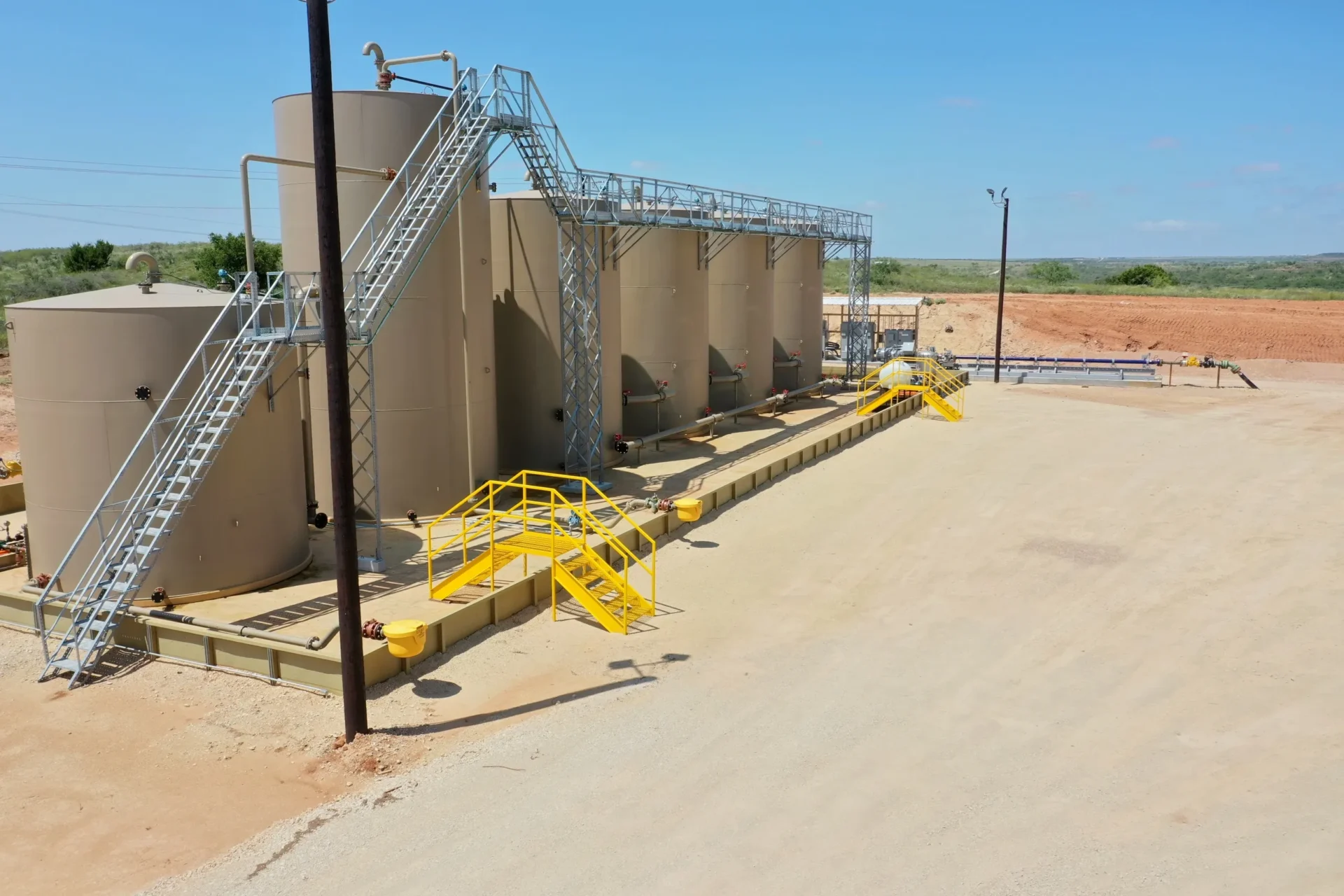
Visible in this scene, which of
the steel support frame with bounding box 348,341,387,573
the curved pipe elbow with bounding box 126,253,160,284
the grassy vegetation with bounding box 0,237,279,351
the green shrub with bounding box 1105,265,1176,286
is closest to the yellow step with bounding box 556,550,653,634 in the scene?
the steel support frame with bounding box 348,341,387,573

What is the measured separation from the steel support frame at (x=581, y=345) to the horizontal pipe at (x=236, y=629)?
9.15 m

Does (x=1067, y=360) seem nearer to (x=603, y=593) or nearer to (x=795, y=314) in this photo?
(x=795, y=314)

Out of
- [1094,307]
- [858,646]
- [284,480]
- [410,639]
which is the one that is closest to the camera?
[410,639]

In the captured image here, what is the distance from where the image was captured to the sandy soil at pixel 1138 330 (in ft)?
191

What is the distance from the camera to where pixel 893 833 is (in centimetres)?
864

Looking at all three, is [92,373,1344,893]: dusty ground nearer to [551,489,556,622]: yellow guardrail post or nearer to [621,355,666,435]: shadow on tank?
[551,489,556,622]: yellow guardrail post

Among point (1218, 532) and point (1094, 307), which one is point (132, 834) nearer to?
point (1218, 532)

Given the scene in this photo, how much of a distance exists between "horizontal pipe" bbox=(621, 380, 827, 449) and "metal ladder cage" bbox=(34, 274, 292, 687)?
11228mm

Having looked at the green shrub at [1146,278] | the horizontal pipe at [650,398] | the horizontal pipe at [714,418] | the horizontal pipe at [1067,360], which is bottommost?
the horizontal pipe at [714,418]

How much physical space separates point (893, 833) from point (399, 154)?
45.1 ft

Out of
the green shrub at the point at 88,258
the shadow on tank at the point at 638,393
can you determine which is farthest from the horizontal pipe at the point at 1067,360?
the green shrub at the point at 88,258

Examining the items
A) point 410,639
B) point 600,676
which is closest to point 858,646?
point 600,676

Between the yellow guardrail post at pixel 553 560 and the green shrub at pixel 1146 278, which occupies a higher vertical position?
the green shrub at pixel 1146 278

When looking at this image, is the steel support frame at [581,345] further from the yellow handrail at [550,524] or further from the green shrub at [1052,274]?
the green shrub at [1052,274]
